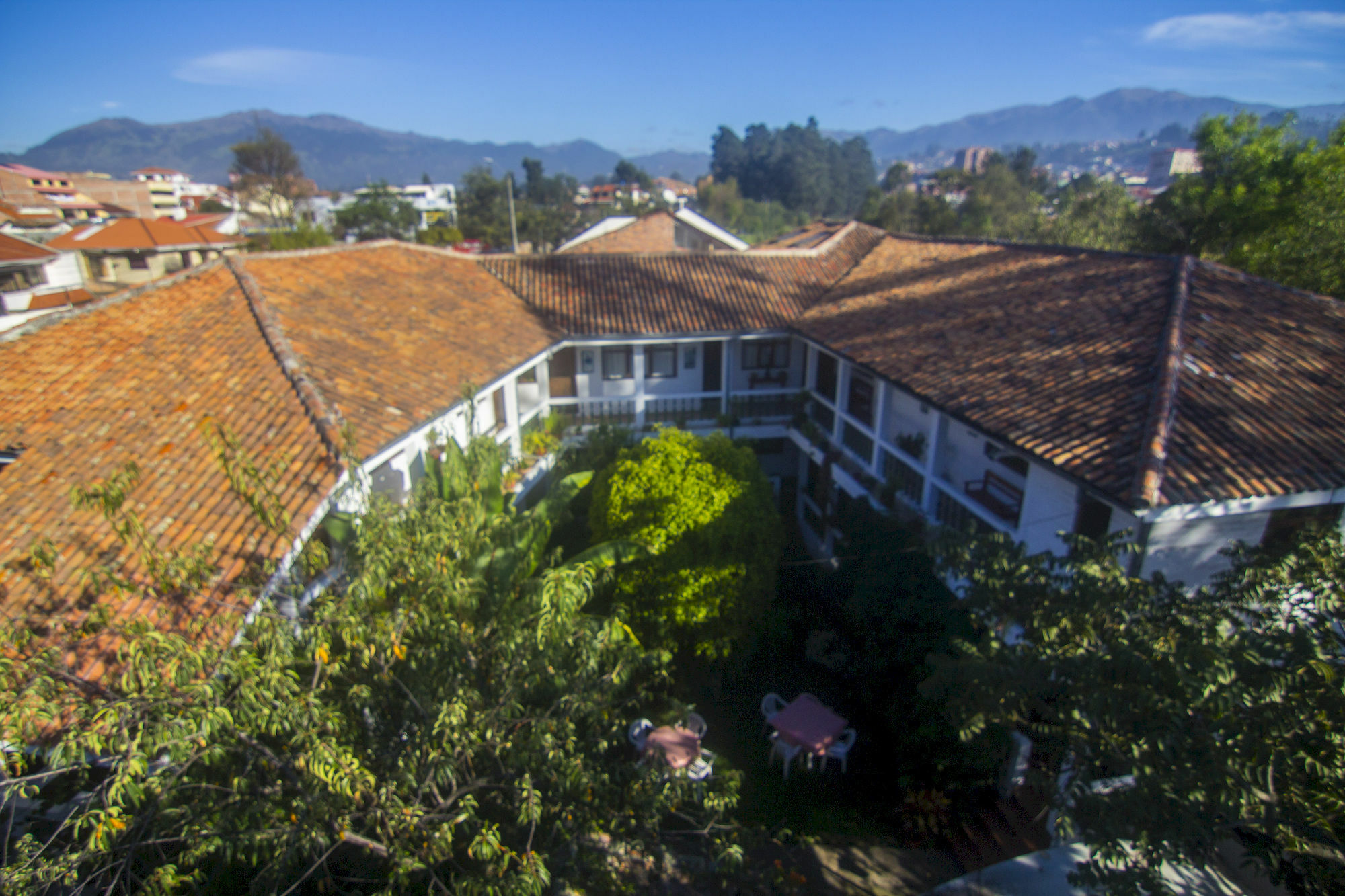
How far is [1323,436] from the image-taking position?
27.3 feet

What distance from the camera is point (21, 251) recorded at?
23656 mm

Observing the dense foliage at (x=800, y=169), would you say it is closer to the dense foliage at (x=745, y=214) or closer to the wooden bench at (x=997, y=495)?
the dense foliage at (x=745, y=214)

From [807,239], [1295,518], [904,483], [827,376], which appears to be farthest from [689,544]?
[807,239]

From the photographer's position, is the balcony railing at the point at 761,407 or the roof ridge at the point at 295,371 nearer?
the roof ridge at the point at 295,371

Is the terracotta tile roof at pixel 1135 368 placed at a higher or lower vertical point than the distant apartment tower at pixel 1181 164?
lower

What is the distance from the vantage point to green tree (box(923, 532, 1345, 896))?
419 centimetres

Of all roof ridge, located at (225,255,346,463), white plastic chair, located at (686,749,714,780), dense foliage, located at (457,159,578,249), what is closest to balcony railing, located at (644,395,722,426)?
white plastic chair, located at (686,749,714,780)

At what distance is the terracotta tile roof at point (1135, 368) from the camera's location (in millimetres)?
8016

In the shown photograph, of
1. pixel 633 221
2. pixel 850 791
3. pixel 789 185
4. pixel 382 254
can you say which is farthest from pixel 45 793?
pixel 789 185

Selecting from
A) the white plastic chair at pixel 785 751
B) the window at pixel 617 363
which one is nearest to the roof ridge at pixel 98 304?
the window at pixel 617 363

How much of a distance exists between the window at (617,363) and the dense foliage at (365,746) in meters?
13.1

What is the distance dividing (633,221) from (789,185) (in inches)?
3043

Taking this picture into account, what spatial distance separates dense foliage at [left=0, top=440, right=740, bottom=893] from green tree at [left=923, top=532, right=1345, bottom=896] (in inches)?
110

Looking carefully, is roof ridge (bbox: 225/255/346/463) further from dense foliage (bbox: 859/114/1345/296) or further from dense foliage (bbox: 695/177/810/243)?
dense foliage (bbox: 695/177/810/243)
